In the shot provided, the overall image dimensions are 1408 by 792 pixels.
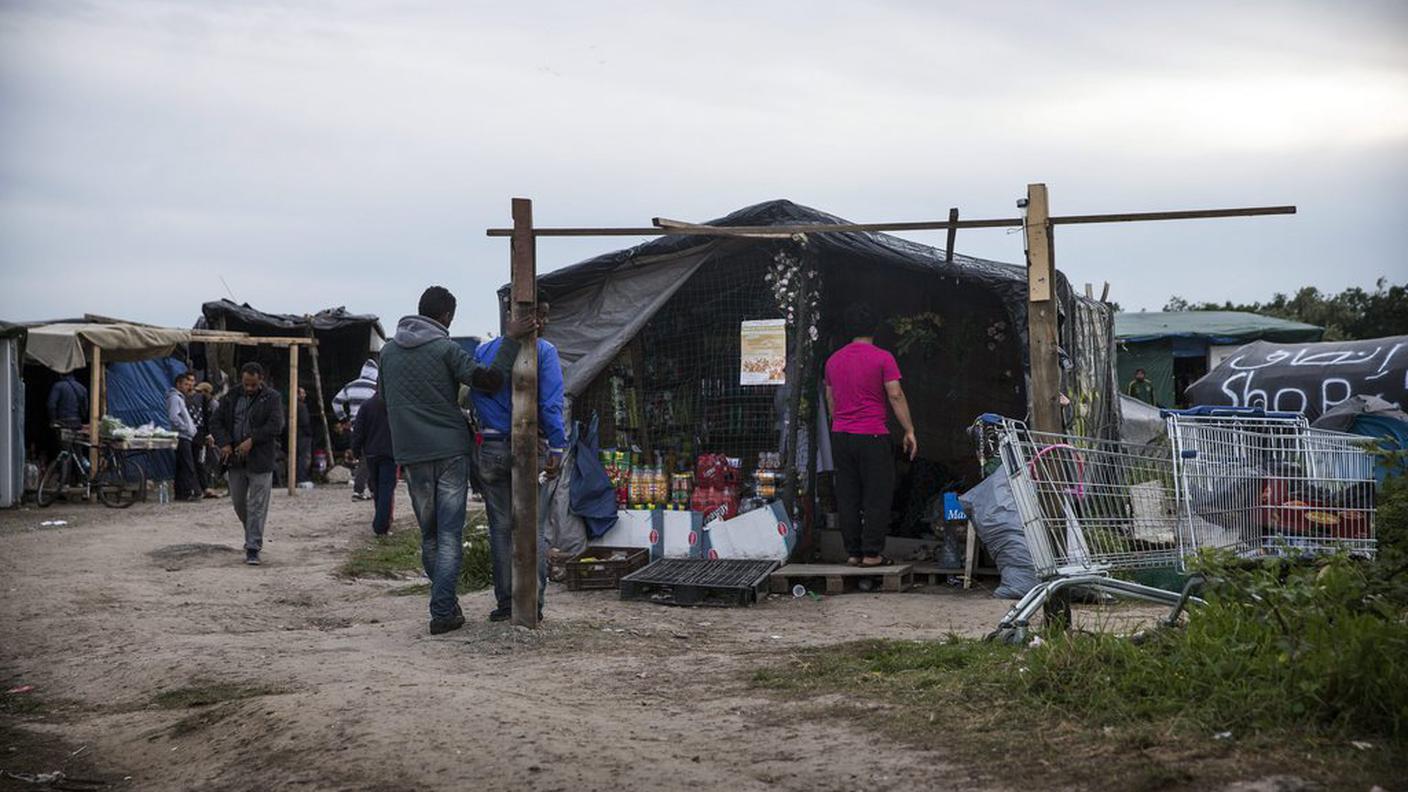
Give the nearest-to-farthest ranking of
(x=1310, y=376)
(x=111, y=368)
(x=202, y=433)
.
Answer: (x=1310, y=376) < (x=202, y=433) < (x=111, y=368)

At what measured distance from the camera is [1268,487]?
21.6 feet

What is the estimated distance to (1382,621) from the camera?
175 inches

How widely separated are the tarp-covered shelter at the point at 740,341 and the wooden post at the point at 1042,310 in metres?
2.46

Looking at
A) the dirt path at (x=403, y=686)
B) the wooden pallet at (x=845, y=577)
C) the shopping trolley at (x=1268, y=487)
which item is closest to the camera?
the dirt path at (x=403, y=686)

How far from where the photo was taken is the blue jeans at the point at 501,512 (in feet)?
25.1

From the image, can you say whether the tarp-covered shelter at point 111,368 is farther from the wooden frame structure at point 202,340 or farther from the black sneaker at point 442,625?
the black sneaker at point 442,625

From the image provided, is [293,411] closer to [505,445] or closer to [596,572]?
[596,572]

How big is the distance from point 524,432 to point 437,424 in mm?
541

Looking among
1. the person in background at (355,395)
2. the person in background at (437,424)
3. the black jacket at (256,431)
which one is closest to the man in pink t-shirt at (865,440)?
the person in background at (437,424)

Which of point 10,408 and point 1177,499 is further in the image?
point 10,408

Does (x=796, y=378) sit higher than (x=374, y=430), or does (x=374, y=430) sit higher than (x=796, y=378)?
(x=796, y=378)

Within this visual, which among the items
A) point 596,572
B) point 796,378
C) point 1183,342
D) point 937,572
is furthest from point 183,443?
point 1183,342

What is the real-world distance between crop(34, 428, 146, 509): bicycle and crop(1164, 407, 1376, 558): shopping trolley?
611 inches

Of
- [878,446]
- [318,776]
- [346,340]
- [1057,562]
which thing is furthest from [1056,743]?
[346,340]
